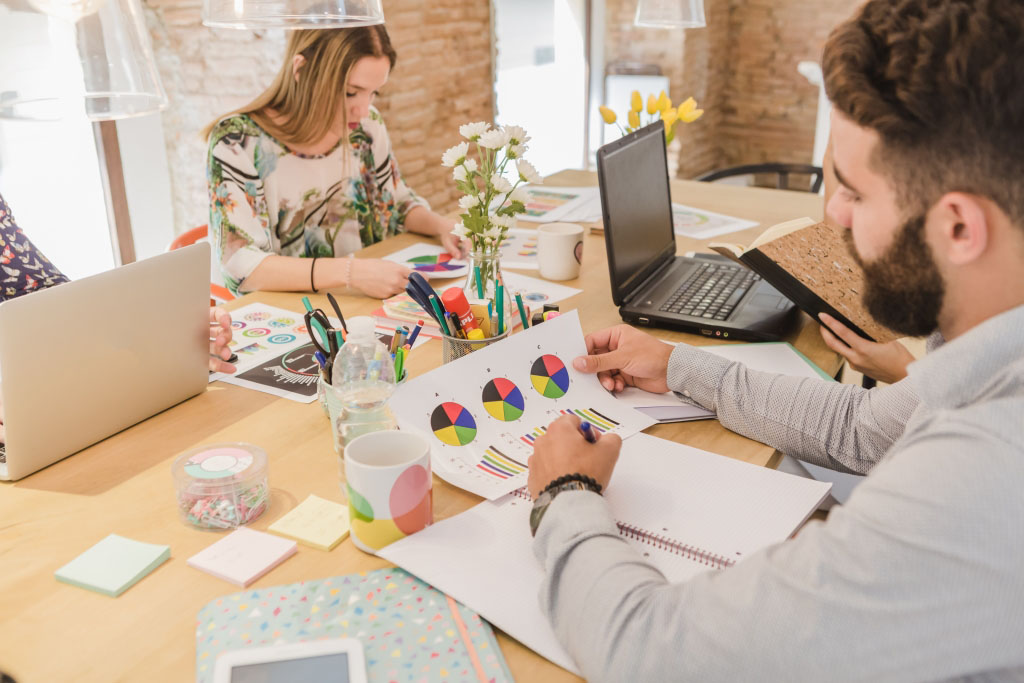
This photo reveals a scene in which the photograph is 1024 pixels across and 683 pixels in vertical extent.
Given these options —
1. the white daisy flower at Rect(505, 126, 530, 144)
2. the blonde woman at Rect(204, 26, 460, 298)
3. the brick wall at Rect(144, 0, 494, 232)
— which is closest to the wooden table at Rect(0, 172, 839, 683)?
the white daisy flower at Rect(505, 126, 530, 144)

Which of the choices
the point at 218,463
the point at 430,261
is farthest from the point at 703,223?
the point at 218,463

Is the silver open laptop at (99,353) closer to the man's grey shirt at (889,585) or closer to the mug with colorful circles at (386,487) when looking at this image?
the mug with colorful circles at (386,487)

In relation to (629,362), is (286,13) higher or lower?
higher

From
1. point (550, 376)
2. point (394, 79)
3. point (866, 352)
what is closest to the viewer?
point (550, 376)

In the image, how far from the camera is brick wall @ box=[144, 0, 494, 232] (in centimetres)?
299

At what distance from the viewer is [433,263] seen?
1876 millimetres

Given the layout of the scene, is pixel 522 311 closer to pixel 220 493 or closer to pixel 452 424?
pixel 452 424

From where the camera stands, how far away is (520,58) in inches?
176

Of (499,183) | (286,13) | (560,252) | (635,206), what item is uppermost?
(286,13)

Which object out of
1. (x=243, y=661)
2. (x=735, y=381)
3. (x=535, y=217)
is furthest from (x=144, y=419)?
(x=535, y=217)

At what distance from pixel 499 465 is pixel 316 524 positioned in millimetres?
229

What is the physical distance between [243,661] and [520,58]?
421 cm

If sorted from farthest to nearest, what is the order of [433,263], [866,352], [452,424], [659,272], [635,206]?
[433,263] → [659,272] → [635,206] → [866,352] → [452,424]

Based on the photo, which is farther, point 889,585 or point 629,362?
point 629,362
